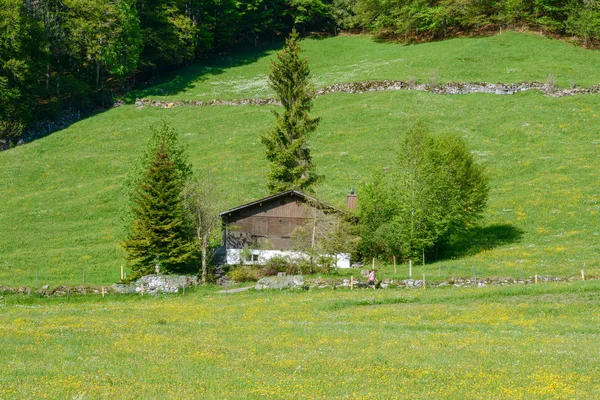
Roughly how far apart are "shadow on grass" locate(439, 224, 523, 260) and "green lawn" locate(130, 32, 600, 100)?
3868 centimetres

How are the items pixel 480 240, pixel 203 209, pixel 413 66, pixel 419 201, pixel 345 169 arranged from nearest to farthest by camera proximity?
pixel 203 209
pixel 419 201
pixel 480 240
pixel 345 169
pixel 413 66

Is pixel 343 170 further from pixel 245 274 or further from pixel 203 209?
pixel 245 274

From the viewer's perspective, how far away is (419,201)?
5150 centimetres

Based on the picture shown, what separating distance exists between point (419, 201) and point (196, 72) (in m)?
75.5

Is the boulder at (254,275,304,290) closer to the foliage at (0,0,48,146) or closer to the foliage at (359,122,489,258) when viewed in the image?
the foliage at (359,122,489,258)

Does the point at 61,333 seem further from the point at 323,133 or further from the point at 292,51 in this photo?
the point at 323,133

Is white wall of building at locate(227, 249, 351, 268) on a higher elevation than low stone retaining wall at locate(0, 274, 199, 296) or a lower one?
higher

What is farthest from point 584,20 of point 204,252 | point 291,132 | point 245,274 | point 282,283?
point 282,283

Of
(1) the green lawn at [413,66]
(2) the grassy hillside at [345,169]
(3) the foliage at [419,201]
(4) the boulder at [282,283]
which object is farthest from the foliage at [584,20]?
(4) the boulder at [282,283]

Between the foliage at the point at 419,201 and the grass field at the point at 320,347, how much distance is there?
12.9 meters

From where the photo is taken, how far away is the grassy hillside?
52406 millimetres

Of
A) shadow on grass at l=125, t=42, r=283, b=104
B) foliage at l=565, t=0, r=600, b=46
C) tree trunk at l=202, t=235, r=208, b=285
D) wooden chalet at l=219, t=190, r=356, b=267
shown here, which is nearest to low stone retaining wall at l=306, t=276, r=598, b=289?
tree trunk at l=202, t=235, r=208, b=285

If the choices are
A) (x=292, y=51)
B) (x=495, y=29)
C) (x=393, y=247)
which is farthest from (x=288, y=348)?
(x=495, y=29)

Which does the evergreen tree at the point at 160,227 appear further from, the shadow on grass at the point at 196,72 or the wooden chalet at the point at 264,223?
the shadow on grass at the point at 196,72
